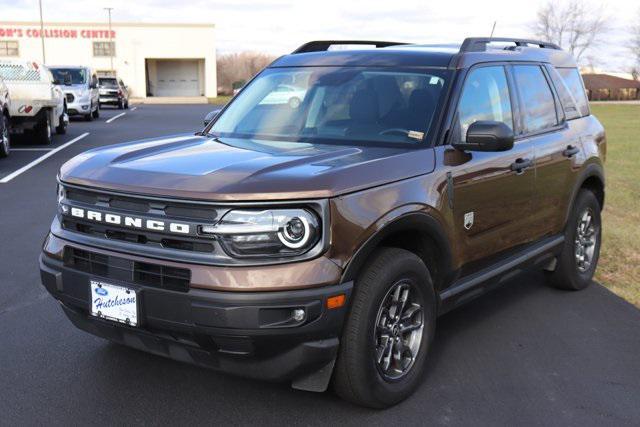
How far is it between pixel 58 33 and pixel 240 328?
66.8m

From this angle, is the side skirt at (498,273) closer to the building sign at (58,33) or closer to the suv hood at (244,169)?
the suv hood at (244,169)

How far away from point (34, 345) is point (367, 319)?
2.28 metres

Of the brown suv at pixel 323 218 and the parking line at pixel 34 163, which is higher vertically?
the brown suv at pixel 323 218

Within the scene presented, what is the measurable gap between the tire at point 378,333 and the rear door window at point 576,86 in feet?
8.92

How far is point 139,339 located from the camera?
11.2 ft

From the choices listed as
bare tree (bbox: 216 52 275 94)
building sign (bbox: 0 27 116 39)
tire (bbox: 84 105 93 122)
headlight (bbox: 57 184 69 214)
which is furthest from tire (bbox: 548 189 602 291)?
bare tree (bbox: 216 52 275 94)

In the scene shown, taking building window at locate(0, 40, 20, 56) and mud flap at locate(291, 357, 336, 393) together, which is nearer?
mud flap at locate(291, 357, 336, 393)

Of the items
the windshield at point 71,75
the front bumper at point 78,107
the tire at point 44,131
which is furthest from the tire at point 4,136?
the windshield at point 71,75

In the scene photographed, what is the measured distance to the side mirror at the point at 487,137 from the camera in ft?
12.8

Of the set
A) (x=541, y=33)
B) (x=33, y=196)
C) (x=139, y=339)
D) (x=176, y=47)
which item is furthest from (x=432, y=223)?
(x=541, y=33)

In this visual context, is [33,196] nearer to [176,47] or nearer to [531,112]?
Answer: [531,112]

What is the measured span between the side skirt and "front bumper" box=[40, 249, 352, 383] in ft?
3.63

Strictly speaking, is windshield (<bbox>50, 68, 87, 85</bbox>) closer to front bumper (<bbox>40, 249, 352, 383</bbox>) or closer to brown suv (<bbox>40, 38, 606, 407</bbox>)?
brown suv (<bbox>40, 38, 606, 407</bbox>)

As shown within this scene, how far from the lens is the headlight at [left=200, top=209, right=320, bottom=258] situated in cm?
311
